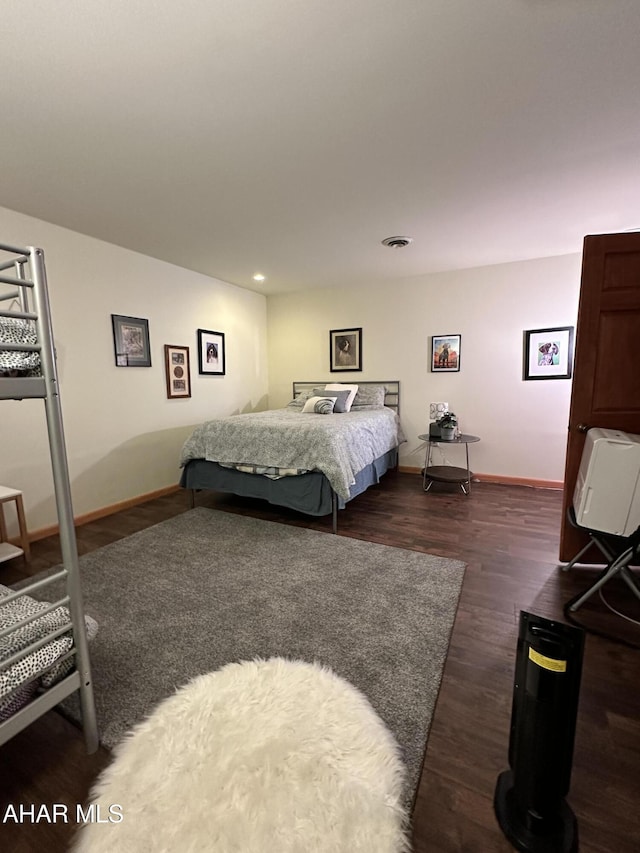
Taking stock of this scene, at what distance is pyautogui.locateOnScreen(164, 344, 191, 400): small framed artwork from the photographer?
3998 millimetres

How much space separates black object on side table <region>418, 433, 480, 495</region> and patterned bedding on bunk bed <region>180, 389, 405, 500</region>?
0.74m

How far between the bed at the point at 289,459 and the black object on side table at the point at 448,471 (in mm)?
639

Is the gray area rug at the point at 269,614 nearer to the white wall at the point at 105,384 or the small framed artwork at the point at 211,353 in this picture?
the white wall at the point at 105,384

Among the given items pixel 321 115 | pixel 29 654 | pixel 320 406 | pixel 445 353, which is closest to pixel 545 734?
pixel 29 654

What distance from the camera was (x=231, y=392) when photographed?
4945mm

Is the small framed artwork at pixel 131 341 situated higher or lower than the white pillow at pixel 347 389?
higher

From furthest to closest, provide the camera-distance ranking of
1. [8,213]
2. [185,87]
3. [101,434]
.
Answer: [101,434] < [8,213] < [185,87]

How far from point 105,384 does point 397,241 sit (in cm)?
298

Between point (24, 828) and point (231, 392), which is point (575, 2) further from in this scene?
point (231, 392)

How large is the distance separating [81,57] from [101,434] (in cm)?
271

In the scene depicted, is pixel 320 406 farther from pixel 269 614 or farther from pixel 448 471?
pixel 269 614

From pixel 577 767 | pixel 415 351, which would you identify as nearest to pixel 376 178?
pixel 415 351

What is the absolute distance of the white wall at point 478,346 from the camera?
13.1 feet

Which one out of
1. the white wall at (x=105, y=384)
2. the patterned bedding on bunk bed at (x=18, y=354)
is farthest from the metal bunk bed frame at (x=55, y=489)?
the white wall at (x=105, y=384)
